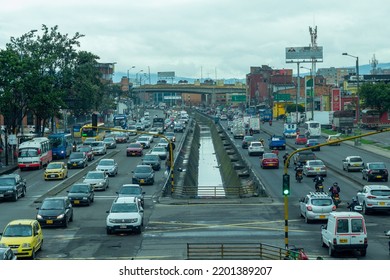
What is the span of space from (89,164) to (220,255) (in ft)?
177

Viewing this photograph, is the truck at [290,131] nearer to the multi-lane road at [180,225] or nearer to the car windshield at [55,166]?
the multi-lane road at [180,225]

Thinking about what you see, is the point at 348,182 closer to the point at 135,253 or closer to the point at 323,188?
the point at 323,188

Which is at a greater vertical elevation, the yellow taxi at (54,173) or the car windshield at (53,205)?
the car windshield at (53,205)

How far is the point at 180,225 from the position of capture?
44.3 m

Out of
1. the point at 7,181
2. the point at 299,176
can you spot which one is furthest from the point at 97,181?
the point at 299,176

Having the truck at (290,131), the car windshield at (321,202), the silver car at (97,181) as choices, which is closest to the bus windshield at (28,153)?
the silver car at (97,181)

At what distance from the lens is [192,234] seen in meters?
40.7

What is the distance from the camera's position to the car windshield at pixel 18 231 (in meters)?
34.4

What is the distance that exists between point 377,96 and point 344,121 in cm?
1776

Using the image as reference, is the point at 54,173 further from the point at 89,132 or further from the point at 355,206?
the point at 355,206

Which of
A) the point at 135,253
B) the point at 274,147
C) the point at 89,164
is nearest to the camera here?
the point at 135,253

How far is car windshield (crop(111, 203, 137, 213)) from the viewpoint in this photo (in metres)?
41.9

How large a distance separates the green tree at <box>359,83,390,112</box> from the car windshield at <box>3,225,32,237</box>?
119 metres

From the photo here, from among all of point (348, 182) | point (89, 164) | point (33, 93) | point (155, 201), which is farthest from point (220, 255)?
point (33, 93)
